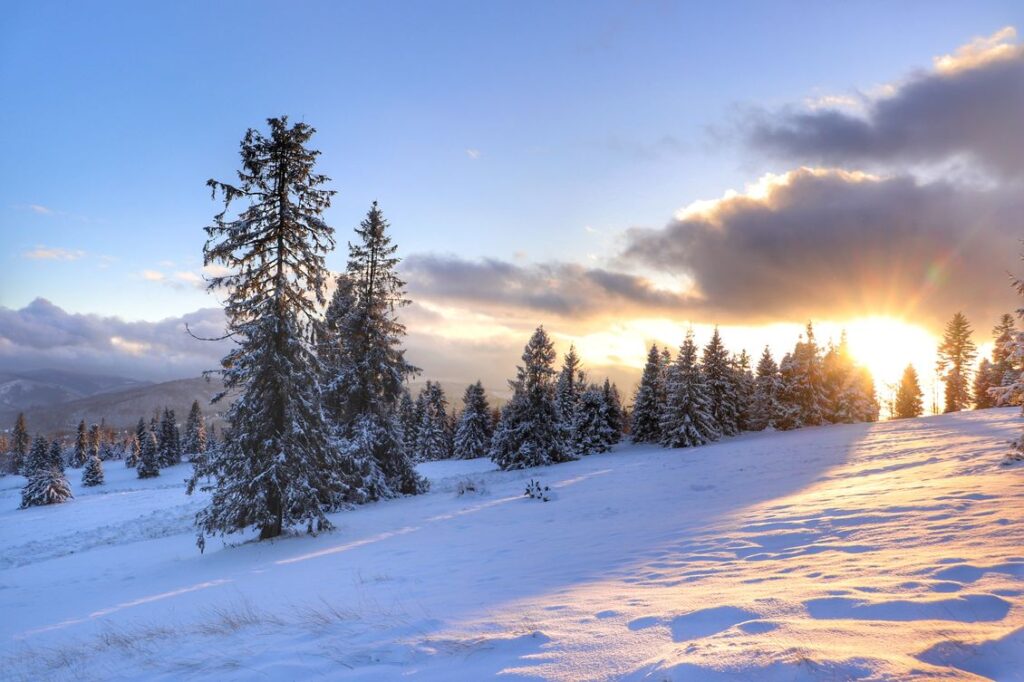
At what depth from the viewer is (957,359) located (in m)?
64.5

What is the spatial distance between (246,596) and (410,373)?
16816mm

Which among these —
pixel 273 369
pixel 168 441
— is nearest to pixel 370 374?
pixel 273 369

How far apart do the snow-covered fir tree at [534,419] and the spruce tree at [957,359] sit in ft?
194

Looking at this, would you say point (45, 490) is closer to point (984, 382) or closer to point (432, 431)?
point (432, 431)

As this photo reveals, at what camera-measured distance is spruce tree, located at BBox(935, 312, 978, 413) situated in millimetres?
63781

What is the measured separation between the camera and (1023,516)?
750 centimetres

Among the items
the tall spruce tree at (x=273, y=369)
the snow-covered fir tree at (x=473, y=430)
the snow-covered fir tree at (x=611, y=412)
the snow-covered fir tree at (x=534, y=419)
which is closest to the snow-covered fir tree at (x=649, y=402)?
the snow-covered fir tree at (x=611, y=412)

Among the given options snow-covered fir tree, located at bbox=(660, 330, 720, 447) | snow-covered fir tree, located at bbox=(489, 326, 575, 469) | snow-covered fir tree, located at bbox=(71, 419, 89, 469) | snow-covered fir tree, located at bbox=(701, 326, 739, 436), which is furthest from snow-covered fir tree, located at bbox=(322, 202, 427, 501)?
snow-covered fir tree, located at bbox=(71, 419, 89, 469)

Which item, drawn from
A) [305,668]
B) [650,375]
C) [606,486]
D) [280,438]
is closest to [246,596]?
[305,668]

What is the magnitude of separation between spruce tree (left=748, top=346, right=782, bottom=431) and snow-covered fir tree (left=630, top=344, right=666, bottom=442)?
10.1 meters

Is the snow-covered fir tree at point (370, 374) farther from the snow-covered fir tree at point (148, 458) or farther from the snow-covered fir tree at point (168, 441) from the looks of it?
the snow-covered fir tree at point (168, 441)

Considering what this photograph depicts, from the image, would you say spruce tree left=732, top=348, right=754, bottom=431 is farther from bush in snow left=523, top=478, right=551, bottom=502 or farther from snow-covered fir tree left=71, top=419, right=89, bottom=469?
snow-covered fir tree left=71, top=419, right=89, bottom=469

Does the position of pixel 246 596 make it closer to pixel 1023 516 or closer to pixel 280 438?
pixel 280 438

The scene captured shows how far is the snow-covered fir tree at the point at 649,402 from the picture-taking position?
2028 inches
